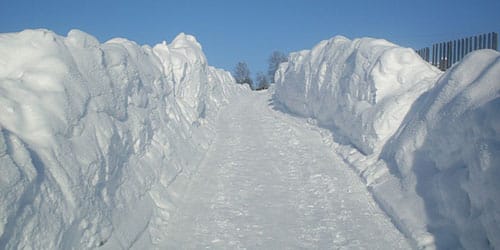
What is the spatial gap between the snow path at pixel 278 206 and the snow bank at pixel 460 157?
24.8 inches

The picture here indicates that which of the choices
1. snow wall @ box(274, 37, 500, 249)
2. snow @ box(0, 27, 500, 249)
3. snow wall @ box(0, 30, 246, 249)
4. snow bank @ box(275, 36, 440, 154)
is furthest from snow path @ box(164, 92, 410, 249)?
snow bank @ box(275, 36, 440, 154)

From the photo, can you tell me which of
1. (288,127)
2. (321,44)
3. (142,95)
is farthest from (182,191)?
(321,44)

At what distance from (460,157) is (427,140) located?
0.94 metres

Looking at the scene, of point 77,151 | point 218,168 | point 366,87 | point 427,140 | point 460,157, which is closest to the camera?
point 77,151

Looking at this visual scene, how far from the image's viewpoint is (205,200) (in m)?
6.33

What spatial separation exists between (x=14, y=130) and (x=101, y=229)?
1.37m

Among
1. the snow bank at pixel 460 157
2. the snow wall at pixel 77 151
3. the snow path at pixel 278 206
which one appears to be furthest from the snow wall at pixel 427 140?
the snow wall at pixel 77 151

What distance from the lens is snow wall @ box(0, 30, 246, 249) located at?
3301 millimetres

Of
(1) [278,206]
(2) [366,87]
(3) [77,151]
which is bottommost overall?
(1) [278,206]

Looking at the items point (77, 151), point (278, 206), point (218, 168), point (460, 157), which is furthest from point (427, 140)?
point (77, 151)

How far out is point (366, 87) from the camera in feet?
31.8

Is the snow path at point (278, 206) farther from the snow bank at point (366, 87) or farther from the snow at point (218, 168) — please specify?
the snow bank at point (366, 87)

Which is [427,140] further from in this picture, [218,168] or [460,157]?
[218,168]

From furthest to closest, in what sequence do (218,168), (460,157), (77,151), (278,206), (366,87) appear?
(366,87) < (218,168) < (278,206) < (460,157) < (77,151)
